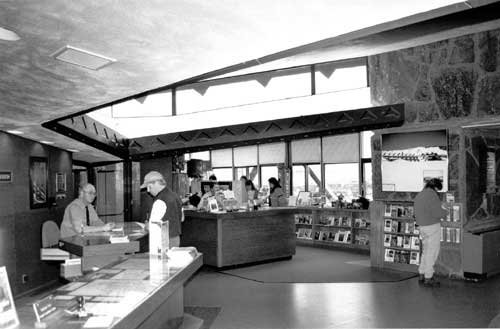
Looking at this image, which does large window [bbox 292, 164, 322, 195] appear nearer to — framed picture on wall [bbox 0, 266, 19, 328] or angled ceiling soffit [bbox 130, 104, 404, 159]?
angled ceiling soffit [bbox 130, 104, 404, 159]

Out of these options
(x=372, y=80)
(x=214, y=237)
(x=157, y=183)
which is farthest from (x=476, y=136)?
(x=157, y=183)

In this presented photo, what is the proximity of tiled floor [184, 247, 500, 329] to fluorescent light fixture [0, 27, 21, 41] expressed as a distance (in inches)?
163

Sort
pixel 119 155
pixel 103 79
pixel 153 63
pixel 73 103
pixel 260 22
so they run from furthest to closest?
pixel 119 155, pixel 73 103, pixel 103 79, pixel 153 63, pixel 260 22

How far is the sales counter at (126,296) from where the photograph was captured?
293 cm

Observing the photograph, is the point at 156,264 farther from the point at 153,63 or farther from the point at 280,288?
the point at 280,288

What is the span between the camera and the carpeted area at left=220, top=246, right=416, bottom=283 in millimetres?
8961

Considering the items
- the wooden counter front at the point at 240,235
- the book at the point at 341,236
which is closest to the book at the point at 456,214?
the wooden counter front at the point at 240,235

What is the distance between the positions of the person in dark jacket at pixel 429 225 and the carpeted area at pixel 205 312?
12.4 ft

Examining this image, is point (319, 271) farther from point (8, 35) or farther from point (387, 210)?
point (8, 35)

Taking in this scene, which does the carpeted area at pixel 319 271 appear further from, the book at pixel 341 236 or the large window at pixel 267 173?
the large window at pixel 267 173

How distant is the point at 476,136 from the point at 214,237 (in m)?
5.30

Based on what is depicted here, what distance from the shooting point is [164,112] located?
56.9 ft

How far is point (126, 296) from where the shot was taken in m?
3.42

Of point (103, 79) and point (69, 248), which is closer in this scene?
point (103, 79)
